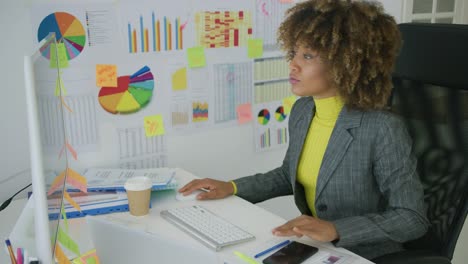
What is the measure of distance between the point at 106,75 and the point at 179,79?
29cm

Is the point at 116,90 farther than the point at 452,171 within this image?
Yes

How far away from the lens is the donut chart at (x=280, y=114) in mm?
2197

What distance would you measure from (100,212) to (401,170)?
85 centimetres

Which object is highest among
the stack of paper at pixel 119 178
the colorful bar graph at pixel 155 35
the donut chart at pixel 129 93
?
the colorful bar graph at pixel 155 35

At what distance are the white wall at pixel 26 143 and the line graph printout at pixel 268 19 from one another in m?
0.38

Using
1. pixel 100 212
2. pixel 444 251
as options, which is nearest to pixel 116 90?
pixel 100 212

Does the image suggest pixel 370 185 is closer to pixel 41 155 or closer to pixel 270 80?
pixel 270 80

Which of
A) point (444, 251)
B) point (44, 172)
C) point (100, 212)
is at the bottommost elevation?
point (444, 251)

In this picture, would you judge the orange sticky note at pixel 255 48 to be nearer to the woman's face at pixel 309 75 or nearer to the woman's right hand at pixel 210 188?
the woman's face at pixel 309 75

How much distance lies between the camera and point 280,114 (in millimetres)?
2209

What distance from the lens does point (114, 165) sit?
71.2 inches

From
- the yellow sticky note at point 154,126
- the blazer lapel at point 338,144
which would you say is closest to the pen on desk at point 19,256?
the blazer lapel at point 338,144

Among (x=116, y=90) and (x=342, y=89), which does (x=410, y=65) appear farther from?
(x=116, y=90)

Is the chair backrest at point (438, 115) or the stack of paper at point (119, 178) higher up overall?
the chair backrest at point (438, 115)
